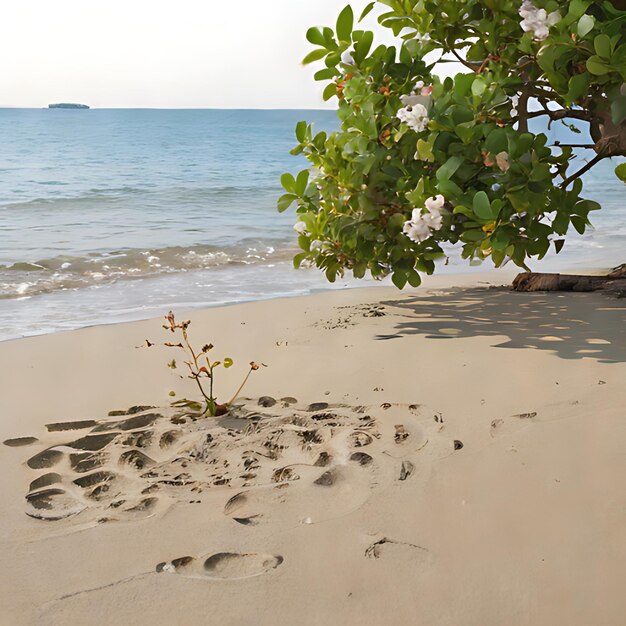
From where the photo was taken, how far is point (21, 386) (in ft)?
12.3

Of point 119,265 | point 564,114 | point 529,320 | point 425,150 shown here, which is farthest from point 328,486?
point 119,265

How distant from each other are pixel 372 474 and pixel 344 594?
2.22 feet

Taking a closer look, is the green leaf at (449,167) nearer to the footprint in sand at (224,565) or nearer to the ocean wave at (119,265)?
the footprint in sand at (224,565)

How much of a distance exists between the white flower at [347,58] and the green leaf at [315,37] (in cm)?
13

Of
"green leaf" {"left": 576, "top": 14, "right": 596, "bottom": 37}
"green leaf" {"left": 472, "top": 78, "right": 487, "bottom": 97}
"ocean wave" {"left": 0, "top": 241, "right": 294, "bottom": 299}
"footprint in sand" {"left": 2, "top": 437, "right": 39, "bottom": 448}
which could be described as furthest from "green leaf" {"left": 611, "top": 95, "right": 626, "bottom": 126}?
"ocean wave" {"left": 0, "top": 241, "right": 294, "bottom": 299}

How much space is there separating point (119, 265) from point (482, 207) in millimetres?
5821

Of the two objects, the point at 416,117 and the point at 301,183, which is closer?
the point at 416,117

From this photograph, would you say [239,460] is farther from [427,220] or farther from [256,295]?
[256,295]

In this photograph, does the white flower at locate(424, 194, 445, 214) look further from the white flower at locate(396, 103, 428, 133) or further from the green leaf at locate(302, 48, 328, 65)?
the green leaf at locate(302, 48, 328, 65)

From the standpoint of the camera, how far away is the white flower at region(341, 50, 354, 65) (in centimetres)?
435

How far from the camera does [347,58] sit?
4.36 meters

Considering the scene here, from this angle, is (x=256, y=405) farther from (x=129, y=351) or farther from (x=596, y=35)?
(x=596, y=35)

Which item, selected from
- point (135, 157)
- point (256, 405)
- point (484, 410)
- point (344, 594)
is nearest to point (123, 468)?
point (256, 405)

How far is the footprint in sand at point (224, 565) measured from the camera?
2025 millimetres
